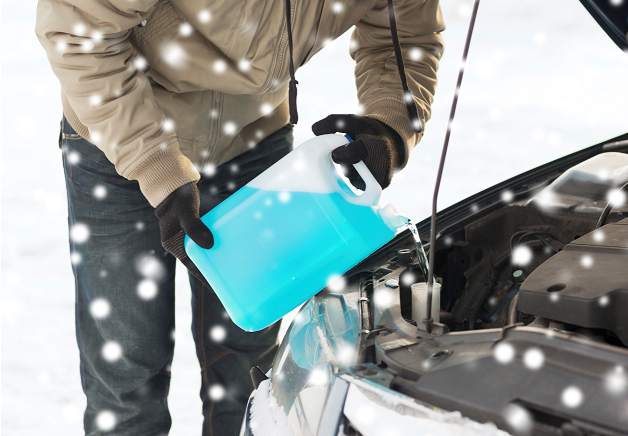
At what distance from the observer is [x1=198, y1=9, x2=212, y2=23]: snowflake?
98 centimetres

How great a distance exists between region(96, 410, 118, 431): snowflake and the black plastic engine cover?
39.4 inches

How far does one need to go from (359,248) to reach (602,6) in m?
0.69

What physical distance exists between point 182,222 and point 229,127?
33 cm

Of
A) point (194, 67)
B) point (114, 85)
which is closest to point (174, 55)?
point (194, 67)

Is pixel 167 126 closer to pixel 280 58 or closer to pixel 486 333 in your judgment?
pixel 280 58

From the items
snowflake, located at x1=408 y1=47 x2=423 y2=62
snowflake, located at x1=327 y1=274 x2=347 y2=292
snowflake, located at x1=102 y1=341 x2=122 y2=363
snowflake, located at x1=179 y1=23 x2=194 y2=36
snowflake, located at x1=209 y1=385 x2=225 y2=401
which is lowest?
snowflake, located at x1=209 y1=385 x2=225 y2=401

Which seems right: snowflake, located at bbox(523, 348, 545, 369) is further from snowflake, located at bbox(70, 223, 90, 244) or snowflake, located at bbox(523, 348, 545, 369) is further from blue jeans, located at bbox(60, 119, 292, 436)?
snowflake, located at bbox(70, 223, 90, 244)

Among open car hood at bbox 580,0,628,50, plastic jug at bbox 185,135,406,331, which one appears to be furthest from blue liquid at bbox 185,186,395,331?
open car hood at bbox 580,0,628,50

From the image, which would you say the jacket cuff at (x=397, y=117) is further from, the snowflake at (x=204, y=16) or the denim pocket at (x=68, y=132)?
the denim pocket at (x=68, y=132)

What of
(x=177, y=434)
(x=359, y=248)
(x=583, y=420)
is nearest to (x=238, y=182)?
(x=359, y=248)

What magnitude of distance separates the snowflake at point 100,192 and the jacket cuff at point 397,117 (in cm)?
59

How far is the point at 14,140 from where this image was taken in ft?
12.8

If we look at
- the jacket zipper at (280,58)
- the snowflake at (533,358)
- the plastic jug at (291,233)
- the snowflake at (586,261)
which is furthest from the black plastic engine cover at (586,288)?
the jacket zipper at (280,58)

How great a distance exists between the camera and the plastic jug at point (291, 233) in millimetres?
903
